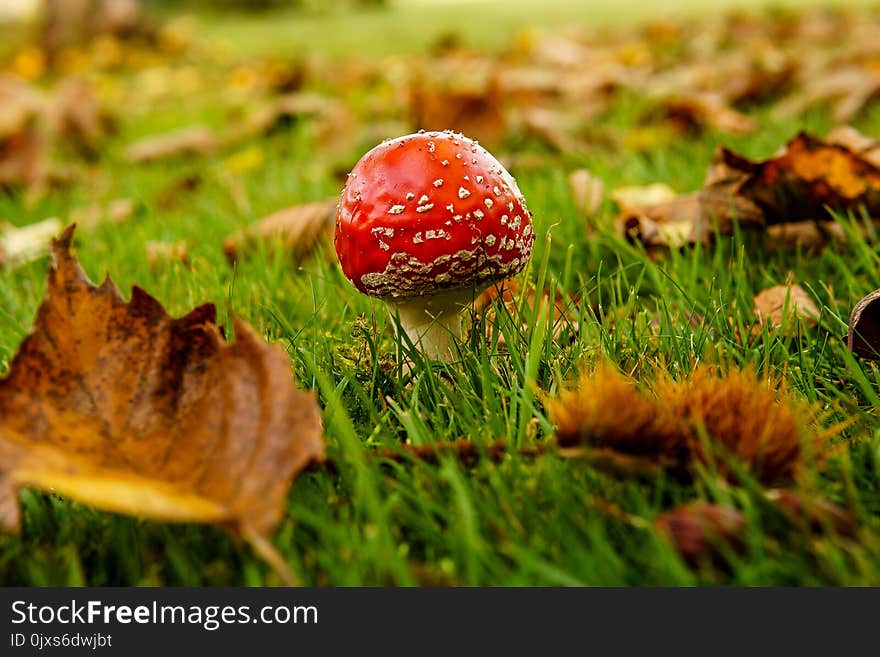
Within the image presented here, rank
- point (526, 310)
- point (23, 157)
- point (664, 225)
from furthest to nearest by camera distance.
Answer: point (23, 157) < point (664, 225) < point (526, 310)

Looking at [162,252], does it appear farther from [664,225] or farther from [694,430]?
[694,430]

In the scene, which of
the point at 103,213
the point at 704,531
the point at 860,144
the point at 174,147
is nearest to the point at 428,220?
the point at 704,531

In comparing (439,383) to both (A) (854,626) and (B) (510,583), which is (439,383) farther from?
(A) (854,626)

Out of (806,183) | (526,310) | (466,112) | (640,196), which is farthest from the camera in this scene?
(466,112)

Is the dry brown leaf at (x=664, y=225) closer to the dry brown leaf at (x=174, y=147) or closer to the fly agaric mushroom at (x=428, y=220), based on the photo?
the fly agaric mushroom at (x=428, y=220)

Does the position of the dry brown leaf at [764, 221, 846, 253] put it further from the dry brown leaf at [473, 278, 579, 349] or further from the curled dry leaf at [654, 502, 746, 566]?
the curled dry leaf at [654, 502, 746, 566]

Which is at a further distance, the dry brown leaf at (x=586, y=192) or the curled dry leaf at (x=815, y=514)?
the dry brown leaf at (x=586, y=192)

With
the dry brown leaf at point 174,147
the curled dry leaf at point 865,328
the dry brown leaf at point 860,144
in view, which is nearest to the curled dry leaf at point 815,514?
the curled dry leaf at point 865,328
